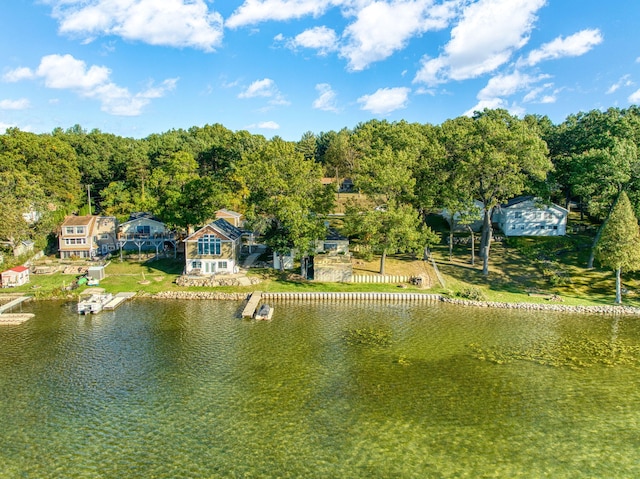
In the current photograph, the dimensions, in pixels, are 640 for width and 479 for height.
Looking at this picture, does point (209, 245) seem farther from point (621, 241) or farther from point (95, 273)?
point (621, 241)

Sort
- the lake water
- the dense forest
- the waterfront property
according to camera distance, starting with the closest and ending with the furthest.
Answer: the lake water, the dense forest, the waterfront property

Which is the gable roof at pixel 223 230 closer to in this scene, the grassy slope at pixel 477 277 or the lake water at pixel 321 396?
the grassy slope at pixel 477 277

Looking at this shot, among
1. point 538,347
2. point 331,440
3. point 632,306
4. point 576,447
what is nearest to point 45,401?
point 331,440

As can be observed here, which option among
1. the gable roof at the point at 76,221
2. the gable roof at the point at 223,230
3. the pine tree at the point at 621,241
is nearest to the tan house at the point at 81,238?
the gable roof at the point at 76,221

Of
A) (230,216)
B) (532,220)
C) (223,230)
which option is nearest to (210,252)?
(223,230)

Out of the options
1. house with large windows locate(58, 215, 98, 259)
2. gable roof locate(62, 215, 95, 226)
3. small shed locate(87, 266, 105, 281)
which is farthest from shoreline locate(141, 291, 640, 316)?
gable roof locate(62, 215, 95, 226)

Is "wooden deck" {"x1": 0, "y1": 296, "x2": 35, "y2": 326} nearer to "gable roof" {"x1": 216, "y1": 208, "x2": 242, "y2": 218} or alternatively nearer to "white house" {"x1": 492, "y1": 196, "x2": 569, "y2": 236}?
"gable roof" {"x1": 216, "y1": 208, "x2": 242, "y2": 218}
